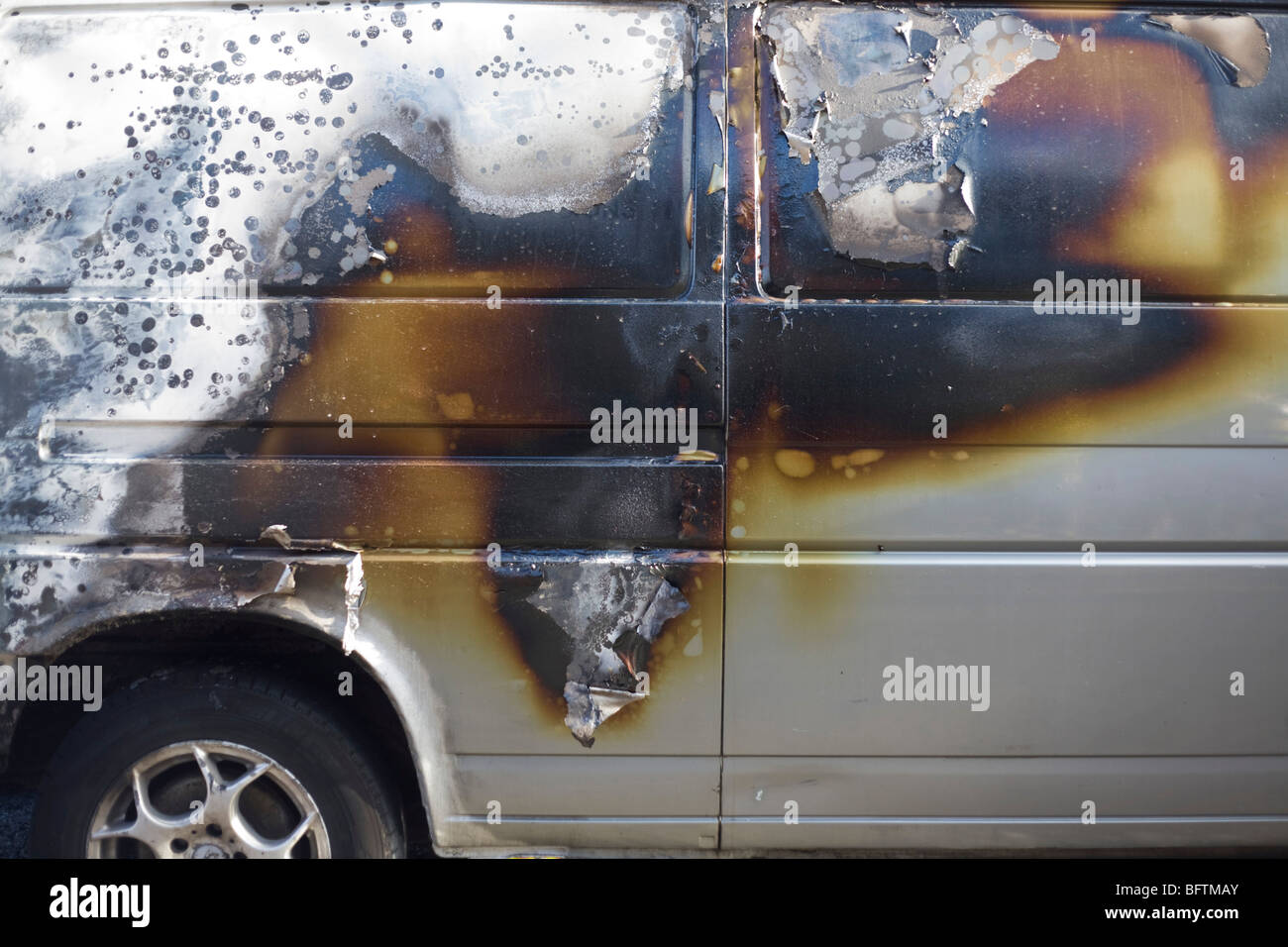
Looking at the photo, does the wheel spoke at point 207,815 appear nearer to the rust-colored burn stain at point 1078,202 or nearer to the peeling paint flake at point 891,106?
the rust-colored burn stain at point 1078,202

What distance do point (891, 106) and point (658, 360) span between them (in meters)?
0.84

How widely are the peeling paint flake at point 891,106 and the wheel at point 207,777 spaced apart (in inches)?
70.4

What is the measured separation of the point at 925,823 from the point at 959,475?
0.89 meters

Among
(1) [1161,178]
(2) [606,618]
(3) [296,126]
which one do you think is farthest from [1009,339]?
(3) [296,126]

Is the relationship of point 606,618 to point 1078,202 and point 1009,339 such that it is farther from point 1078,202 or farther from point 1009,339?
point 1078,202

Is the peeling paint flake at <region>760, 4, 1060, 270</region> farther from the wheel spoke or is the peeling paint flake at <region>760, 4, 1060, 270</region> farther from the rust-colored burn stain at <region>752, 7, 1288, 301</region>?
the wheel spoke

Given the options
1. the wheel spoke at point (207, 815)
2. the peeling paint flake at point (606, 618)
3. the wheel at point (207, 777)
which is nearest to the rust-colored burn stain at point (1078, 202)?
the peeling paint flake at point (606, 618)

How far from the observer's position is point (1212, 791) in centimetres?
226

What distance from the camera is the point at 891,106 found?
217 centimetres

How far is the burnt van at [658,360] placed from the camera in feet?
7.02

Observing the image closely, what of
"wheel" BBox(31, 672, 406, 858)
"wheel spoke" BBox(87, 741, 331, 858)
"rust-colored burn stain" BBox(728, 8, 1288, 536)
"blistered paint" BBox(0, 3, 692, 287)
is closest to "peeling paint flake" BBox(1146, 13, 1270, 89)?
"rust-colored burn stain" BBox(728, 8, 1288, 536)

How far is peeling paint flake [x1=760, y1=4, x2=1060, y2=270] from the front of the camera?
2148 mm

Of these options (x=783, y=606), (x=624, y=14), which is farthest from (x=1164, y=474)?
(x=624, y=14)

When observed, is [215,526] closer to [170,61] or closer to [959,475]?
[170,61]
